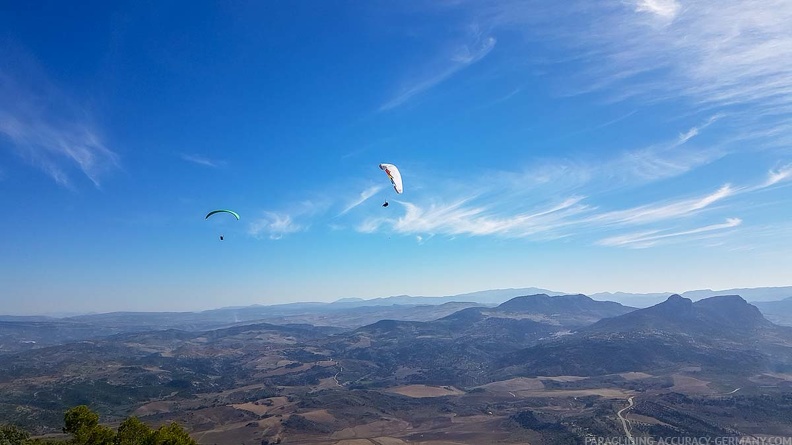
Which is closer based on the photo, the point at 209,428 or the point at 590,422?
the point at 590,422

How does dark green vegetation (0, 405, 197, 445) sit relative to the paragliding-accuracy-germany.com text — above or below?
above

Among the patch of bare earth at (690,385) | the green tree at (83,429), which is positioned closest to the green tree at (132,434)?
the green tree at (83,429)

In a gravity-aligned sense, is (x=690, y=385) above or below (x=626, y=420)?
below

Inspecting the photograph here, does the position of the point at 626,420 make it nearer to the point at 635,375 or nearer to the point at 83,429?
the point at 635,375

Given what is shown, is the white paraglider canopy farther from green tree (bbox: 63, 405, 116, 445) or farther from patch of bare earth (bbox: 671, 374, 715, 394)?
patch of bare earth (bbox: 671, 374, 715, 394)

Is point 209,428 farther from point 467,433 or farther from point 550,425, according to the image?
point 550,425

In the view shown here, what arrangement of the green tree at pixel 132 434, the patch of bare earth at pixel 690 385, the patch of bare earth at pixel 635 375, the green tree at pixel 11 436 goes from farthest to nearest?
the patch of bare earth at pixel 635 375 < the patch of bare earth at pixel 690 385 < the green tree at pixel 11 436 < the green tree at pixel 132 434

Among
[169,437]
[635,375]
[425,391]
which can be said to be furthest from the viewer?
[635,375]

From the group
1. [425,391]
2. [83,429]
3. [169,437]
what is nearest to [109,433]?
[83,429]

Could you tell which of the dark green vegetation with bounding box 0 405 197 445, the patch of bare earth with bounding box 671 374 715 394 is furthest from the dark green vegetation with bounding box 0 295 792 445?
the dark green vegetation with bounding box 0 405 197 445

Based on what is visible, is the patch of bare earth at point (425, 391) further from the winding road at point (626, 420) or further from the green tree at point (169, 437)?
the green tree at point (169, 437)

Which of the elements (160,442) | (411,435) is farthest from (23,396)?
(160,442)
